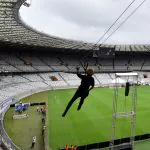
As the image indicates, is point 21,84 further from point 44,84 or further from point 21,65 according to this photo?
point 21,65

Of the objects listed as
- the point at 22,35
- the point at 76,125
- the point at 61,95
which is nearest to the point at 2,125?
the point at 76,125

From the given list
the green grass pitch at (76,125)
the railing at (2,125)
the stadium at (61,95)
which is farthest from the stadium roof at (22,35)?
the green grass pitch at (76,125)

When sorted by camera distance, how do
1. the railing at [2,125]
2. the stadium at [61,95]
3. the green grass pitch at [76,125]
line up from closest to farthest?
the railing at [2,125]
the stadium at [61,95]
the green grass pitch at [76,125]

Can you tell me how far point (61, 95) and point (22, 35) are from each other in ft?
45.9

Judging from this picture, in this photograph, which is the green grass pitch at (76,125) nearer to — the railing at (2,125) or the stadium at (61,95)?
the stadium at (61,95)

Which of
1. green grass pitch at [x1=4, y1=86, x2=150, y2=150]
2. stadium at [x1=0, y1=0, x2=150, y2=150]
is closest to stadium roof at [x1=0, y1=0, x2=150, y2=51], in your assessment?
Answer: stadium at [x1=0, y1=0, x2=150, y2=150]

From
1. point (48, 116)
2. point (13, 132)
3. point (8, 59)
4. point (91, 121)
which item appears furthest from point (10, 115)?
point (8, 59)

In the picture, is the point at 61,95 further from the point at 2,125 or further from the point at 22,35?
the point at 2,125

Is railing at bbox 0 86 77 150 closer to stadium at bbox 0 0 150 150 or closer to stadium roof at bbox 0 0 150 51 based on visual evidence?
stadium at bbox 0 0 150 150

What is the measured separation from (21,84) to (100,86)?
1844 centimetres

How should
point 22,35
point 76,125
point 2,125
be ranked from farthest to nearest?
point 22,35
point 76,125
point 2,125

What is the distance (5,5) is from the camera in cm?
3172

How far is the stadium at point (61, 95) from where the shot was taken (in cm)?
2366

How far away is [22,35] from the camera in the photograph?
2076 inches
